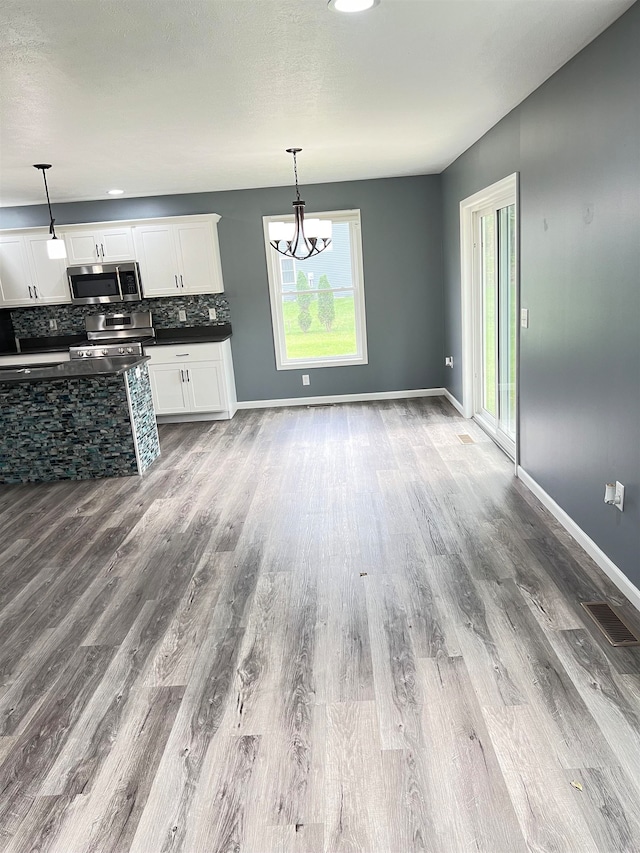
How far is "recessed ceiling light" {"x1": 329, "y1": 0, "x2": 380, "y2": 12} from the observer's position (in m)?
2.12

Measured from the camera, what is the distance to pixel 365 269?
6.98 meters

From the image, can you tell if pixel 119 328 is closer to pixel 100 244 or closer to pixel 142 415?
pixel 100 244

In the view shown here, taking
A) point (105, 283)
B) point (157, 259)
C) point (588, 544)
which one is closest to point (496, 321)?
point (588, 544)

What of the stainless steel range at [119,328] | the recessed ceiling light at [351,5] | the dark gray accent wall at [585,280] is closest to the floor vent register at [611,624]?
the dark gray accent wall at [585,280]

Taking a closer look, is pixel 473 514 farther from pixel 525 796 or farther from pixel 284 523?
pixel 525 796

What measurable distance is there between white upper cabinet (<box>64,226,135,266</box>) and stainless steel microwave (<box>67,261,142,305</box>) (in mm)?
102

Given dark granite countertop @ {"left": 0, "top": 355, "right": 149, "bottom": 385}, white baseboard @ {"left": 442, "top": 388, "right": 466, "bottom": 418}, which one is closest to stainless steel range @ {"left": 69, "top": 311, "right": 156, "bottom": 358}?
dark granite countertop @ {"left": 0, "top": 355, "right": 149, "bottom": 385}

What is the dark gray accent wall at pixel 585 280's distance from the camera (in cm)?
263

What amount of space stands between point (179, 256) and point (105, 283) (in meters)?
0.85

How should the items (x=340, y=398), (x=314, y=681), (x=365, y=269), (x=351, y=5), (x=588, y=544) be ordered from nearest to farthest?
(x=351, y=5), (x=314, y=681), (x=588, y=544), (x=365, y=269), (x=340, y=398)

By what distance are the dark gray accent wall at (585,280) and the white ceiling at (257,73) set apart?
19 centimetres

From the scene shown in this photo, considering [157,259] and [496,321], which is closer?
[496,321]

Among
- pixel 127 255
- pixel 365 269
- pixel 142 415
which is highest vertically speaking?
pixel 127 255

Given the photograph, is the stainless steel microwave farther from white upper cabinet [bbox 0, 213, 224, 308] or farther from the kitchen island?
the kitchen island
